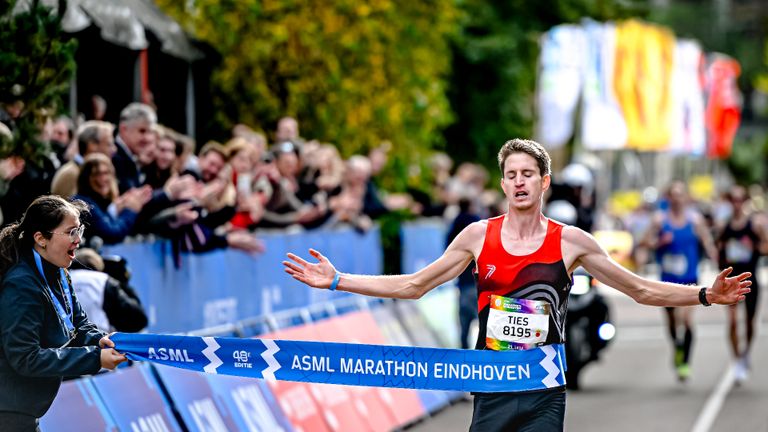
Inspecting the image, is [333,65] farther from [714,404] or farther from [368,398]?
[368,398]

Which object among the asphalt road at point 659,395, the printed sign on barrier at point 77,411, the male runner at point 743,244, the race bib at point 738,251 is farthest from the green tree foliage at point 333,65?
the printed sign on barrier at point 77,411

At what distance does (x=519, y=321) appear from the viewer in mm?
6719

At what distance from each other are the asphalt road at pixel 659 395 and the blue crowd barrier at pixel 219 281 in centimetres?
168

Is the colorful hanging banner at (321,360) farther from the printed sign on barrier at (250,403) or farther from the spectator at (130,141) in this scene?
the spectator at (130,141)

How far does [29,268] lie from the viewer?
602cm

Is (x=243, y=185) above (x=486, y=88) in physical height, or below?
above

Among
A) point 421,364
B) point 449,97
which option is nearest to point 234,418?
point 421,364

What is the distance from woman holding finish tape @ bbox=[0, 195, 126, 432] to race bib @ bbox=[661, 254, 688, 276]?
1165cm

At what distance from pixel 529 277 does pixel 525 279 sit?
2 centimetres

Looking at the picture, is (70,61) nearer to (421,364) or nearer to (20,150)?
(20,150)

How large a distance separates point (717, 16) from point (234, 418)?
350ft

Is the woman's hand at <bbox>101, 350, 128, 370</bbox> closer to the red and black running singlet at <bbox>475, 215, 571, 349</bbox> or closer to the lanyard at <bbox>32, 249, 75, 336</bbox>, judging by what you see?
the lanyard at <bbox>32, 249, 75, 336</bbox>

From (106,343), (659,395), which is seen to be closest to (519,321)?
(106,343)

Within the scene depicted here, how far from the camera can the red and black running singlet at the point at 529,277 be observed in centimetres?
671
